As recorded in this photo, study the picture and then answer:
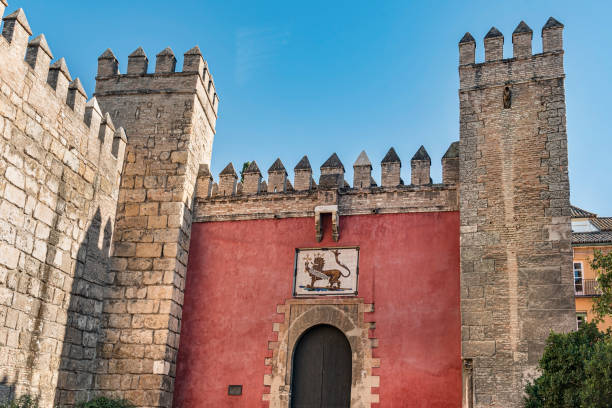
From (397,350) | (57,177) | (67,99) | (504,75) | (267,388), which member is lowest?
(267,388)

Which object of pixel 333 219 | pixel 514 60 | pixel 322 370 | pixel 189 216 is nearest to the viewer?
pixel 322 370

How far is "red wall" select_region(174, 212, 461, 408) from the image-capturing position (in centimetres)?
991

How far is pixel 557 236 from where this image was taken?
9586mm

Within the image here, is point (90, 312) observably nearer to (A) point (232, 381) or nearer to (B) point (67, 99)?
(A) point (232, 381)

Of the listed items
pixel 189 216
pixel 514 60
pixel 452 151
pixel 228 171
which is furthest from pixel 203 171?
pixel 514 60

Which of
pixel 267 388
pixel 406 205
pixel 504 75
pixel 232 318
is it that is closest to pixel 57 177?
pixel 232 318

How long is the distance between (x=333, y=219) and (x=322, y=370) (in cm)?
235

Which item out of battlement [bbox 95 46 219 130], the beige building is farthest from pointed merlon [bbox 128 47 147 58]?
the beige building

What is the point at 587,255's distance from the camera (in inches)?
776

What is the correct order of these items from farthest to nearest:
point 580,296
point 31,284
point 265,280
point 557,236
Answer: point 580,296
point 265,280
point 557,236
point 31,284

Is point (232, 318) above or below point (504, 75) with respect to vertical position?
below

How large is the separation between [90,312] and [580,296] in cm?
1413

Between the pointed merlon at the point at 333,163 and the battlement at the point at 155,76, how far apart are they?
2.59 meters

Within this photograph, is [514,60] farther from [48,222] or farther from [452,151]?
[48,222]
